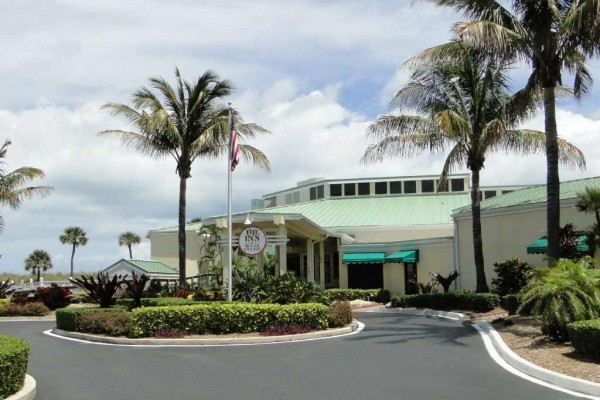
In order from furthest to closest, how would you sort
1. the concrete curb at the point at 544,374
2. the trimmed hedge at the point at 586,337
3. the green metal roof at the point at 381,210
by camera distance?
the green metal roof at the point at 381,210
the trimmed hedge at the point at 586,337
the concrete curb at the point at 544,374

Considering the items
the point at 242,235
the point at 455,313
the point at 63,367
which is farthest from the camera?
the point at 455,313

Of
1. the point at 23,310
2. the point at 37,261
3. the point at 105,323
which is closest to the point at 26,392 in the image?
the point at 105,323

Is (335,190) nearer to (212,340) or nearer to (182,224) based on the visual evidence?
(182,224)

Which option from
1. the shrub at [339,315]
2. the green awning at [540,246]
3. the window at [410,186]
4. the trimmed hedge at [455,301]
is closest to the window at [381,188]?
the window at [410,186]

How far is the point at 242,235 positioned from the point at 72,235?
51.9 meters

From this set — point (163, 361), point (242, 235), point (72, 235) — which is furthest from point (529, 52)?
point (72, 235)

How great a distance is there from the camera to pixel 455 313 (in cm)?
2242

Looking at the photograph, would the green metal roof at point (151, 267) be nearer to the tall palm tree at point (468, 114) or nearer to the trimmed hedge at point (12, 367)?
the tall palm tree at point (468, 114)

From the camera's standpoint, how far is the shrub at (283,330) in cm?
1627

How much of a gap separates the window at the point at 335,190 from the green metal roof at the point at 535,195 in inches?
563

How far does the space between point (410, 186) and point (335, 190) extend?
16.5 ft

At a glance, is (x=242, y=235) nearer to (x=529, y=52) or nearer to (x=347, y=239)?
(x=529, y=52)

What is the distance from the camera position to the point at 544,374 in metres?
10.3

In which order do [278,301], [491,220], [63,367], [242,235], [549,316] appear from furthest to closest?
[491,220]
[242,235]
[278,301]
[549,316]
[63,367]
